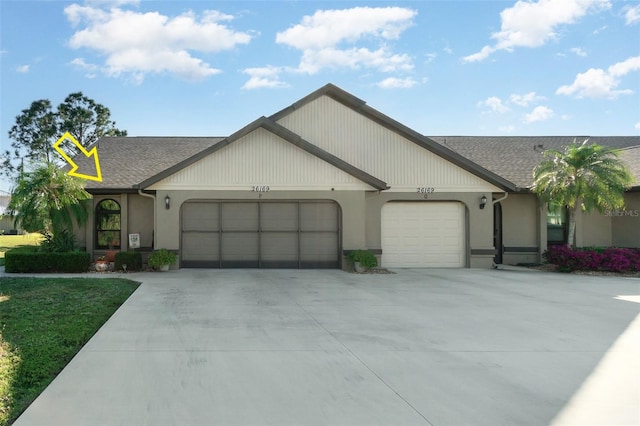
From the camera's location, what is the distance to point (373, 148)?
55.1ft

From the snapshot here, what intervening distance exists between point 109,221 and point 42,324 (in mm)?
10234

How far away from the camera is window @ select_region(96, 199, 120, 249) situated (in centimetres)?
1678

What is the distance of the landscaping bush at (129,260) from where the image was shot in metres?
14.5

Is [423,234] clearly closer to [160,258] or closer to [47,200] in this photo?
[160,258]

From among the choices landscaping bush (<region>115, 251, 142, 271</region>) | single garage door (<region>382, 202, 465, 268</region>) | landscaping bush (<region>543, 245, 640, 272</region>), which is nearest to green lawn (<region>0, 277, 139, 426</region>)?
landscaping bush (<region>115, 251, 142, 271</region>)

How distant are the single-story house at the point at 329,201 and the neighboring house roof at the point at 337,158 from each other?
0.07 m

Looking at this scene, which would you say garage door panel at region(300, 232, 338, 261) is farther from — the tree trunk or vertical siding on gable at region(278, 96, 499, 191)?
the tree trunk

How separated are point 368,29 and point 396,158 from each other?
A: 4780mm

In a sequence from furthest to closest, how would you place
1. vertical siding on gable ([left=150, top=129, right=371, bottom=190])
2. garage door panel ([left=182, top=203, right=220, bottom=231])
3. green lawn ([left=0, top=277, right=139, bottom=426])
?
garage door panel ([left=182, top=203, right=220, bottom=231])
vertical siding on gable ([left=150, top=129, right=371, bottom=190])
green lawn ([left=0, top=277, right=139, bottom=426])

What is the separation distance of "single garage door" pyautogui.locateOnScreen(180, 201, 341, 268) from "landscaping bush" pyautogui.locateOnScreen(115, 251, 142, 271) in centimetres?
138

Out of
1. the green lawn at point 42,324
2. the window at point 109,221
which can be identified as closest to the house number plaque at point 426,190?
the green lawn at point 42,324

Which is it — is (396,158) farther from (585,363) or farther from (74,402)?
(74,402)

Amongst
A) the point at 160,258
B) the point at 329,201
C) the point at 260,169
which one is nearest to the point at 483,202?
the point at 329,201

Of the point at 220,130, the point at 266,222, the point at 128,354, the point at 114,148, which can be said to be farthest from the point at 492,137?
the point at 128,354
